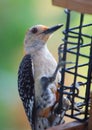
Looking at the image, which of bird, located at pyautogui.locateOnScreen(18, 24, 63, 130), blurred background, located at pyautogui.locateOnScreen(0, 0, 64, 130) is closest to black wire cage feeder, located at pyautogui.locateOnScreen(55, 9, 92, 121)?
bird, located at pyautogui.locateOnScreen(18, 24, 63, 130)

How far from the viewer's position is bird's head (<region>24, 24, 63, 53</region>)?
2.75m

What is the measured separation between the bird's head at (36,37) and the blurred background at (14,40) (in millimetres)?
156

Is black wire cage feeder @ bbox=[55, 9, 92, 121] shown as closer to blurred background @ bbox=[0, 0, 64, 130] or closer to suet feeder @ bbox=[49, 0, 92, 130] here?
suet feeder @ bbox=[49, 0, 92, 130]

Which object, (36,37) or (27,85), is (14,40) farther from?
(27,85)

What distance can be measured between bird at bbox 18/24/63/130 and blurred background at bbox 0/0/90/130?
20 cm

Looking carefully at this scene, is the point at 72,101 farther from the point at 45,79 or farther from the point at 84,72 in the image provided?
the point at 84,72

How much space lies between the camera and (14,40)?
308 centimetres

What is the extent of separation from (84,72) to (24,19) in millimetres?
502

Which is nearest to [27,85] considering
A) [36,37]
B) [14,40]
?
[36,37]

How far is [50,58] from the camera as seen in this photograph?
278 centimetres

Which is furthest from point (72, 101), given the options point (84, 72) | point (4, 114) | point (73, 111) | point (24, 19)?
point (4, 114)

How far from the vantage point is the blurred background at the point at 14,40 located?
2.97 m

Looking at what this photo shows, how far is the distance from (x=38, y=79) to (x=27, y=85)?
0.08 m

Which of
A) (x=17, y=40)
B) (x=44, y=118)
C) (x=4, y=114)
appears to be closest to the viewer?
(x=44, y=118)
